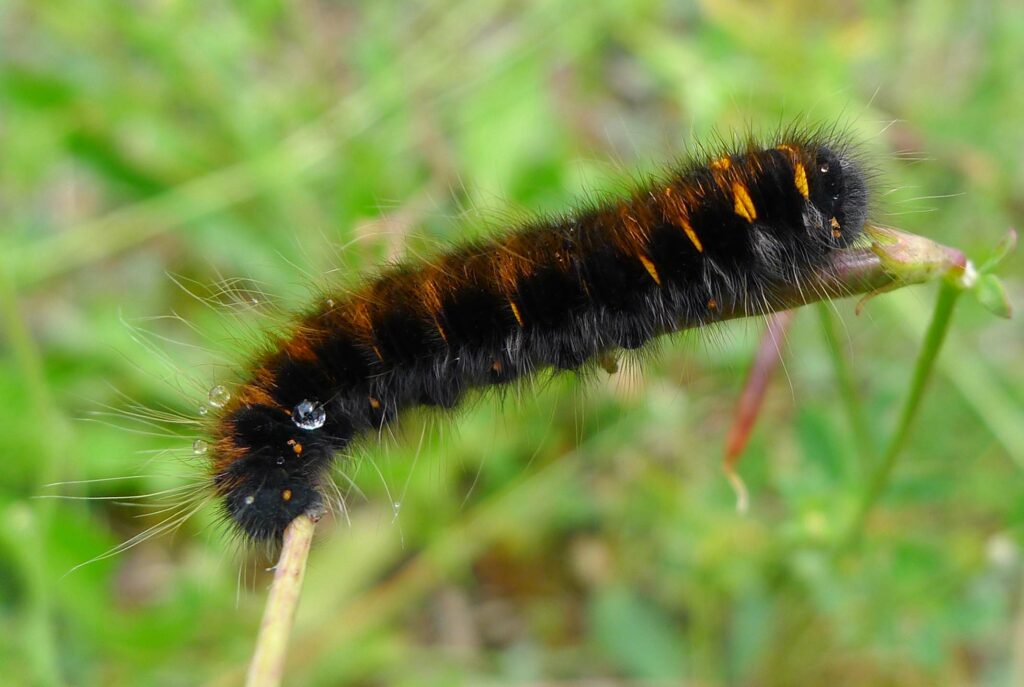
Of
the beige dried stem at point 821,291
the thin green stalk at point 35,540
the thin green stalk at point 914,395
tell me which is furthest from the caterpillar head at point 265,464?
the thin green stalk at point 914,395

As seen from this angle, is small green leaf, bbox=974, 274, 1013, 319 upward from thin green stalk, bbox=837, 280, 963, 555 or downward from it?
upward

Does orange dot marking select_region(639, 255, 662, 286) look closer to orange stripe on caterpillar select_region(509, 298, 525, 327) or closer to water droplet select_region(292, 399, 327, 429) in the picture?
orange stripe on caterpillar select_region(509, 298, 525, 327)

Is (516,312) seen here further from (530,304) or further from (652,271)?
(652,271)

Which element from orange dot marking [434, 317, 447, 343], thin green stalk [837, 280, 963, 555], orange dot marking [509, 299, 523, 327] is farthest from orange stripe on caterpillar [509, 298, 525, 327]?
thin green stalk [837, 280, 963, 555]

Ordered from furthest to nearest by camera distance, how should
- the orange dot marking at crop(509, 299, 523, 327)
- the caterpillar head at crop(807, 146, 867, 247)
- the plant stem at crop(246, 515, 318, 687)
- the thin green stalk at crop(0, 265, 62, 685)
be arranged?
the thin green stalk at crop(0, 265, 62, 685) < the orange dot marking at crop(509, 299, 523, 327) < the caterpillar head at crop(807, 146, 867, 247) < the plant stem at crop(246, 515, 318, 687)

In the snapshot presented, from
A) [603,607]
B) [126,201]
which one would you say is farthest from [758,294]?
[126,201]

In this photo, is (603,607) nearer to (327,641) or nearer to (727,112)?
(327,641)

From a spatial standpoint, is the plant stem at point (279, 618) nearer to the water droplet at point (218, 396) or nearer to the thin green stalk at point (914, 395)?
the water droplet at point (218, 396)
